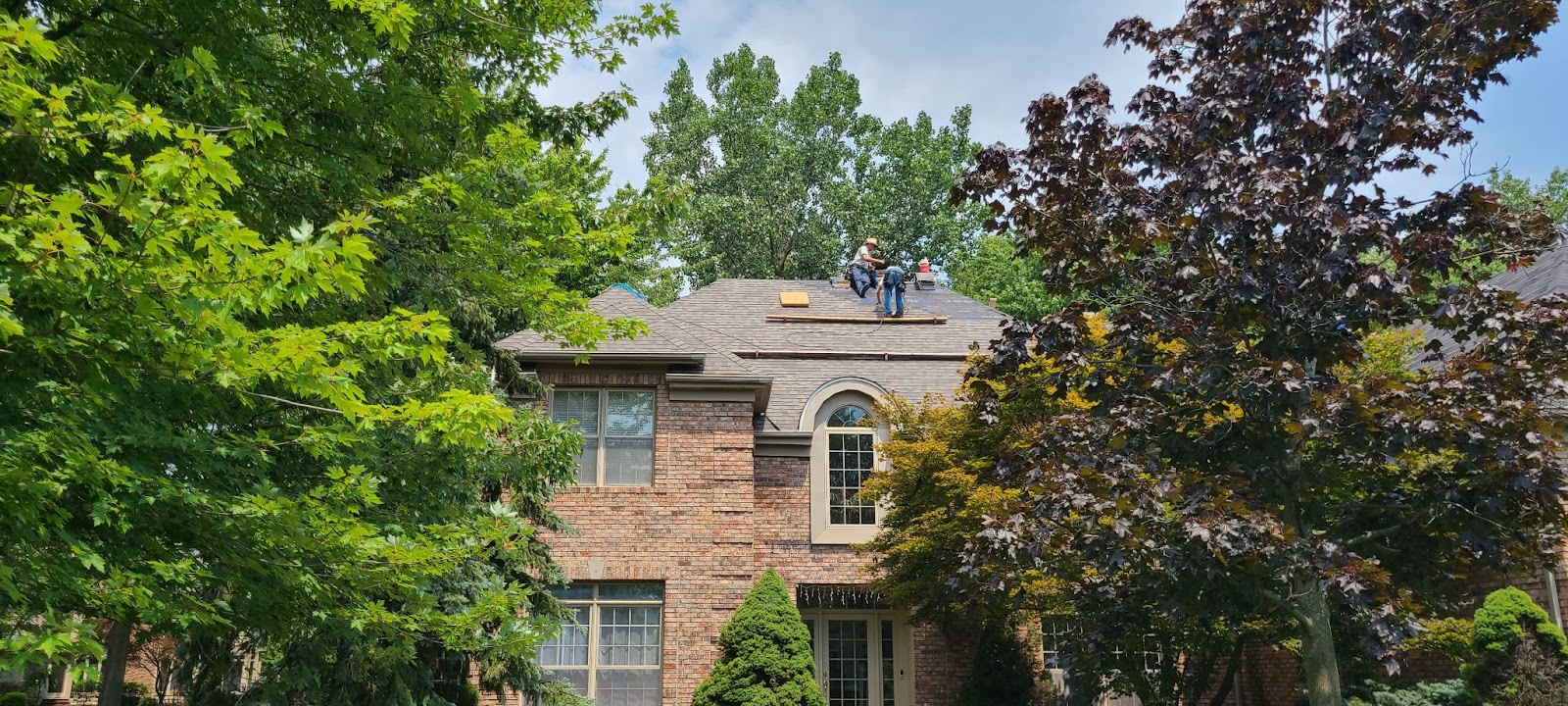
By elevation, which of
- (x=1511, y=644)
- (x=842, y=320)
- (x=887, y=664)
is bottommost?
(x=887, y=664)

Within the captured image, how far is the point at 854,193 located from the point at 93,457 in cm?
3823

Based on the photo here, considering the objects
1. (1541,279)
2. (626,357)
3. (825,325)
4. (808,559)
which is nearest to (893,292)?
(825,325)

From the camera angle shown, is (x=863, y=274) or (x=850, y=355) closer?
(x=850, y=355)

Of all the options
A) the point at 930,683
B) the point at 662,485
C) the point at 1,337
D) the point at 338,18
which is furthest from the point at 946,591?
the point at 1,337

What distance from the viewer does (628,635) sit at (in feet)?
53.7

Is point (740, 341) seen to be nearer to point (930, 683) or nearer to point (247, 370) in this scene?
point (930, 683)

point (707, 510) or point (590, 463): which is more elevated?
point (590, 463)

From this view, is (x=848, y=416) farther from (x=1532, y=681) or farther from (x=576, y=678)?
(x=1532, y=681)

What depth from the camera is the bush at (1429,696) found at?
13.7 metres

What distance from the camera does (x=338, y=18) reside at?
7.82 meters

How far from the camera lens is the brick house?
16281 mm

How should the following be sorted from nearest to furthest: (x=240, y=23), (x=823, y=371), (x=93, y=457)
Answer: (x=93, y=457)
(x=240, y=23)
(x=823, y=371)

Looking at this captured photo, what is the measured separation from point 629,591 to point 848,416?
517 centimetres

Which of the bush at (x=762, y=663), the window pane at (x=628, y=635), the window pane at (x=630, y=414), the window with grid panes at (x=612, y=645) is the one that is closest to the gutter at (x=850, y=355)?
the window pane at (x=630, y=414)
